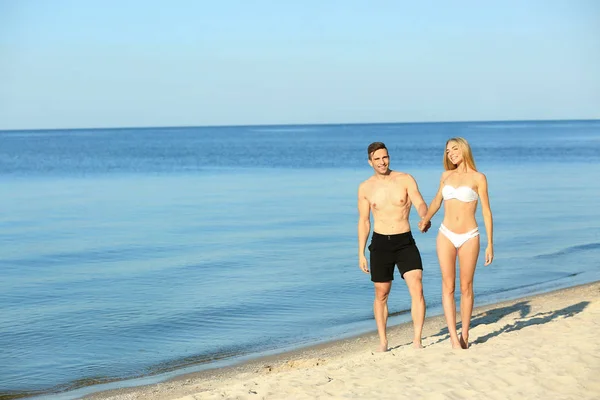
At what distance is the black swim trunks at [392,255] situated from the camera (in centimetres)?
731

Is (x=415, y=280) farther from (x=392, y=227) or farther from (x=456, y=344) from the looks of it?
(x=456, y=344)

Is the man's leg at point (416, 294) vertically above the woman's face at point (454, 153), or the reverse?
the woman's face at point (454, 153)

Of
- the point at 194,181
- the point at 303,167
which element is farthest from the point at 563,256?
the point at 303,167

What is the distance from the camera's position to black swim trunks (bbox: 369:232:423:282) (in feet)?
24.0

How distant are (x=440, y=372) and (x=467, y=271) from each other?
1096 mm

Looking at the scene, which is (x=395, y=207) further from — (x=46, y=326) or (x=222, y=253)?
(x=222, y=253)

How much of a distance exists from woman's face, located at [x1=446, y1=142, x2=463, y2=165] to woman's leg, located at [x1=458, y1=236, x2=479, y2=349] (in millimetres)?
684

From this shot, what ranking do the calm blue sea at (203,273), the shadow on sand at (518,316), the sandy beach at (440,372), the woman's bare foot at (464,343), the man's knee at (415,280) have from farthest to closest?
the calm blue sea at (203,273) < the shadow on sand at (518,316) < the woman's bare foot at (464,343) < the man's knee at (415,280) < the sandy beach at (440,372)

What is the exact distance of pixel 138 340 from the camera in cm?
1033

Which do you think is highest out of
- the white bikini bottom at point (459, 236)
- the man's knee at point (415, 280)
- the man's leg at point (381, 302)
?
the white bikini bottom at point (459, 236)

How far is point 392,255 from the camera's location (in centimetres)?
739

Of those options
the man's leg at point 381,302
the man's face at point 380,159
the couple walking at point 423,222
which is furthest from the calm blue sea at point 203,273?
the man's face at point 380,159

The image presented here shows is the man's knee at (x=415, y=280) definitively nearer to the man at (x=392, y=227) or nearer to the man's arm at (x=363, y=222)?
the man at (x=392, y=227)

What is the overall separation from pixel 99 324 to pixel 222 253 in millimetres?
5420
